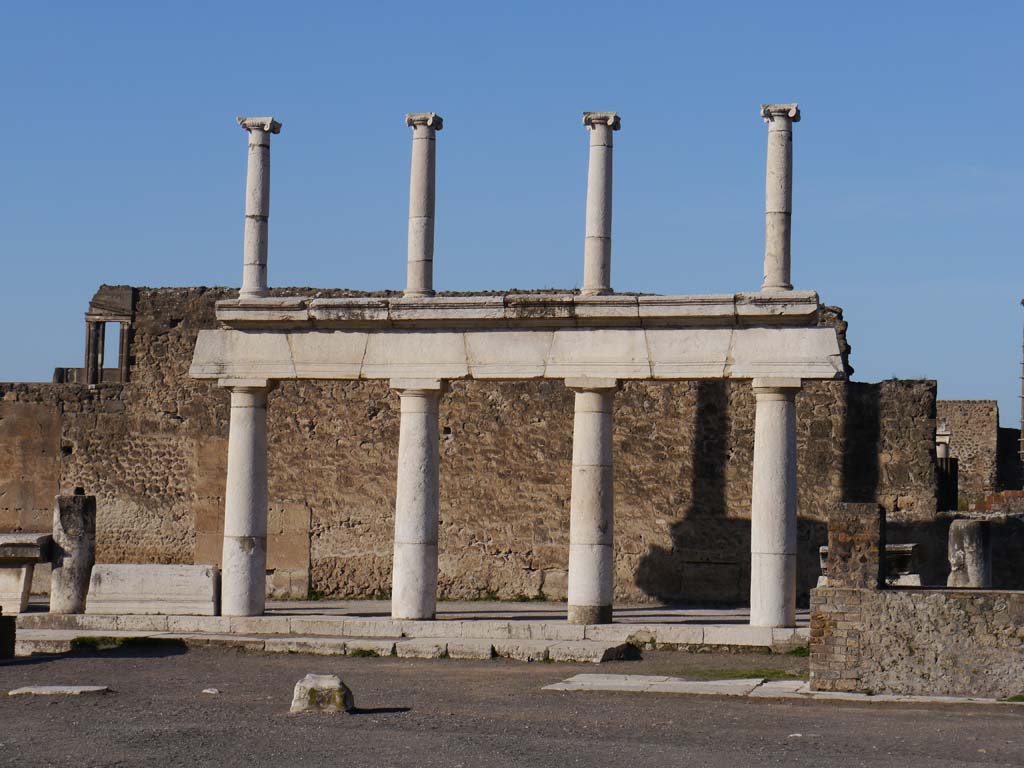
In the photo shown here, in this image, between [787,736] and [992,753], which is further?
[787,736]

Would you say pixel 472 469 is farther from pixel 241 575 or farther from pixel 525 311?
pixel 525 311

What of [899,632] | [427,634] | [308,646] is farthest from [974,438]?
[899,632]

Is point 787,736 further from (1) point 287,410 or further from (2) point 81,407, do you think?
(2) point 81,407

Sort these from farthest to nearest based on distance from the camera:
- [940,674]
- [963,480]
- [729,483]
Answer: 1. [963,480]
2. [729,483]
3. [940,674]

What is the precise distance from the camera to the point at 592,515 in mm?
16062

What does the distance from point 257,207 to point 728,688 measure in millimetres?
7600

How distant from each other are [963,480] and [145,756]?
90.1 ft

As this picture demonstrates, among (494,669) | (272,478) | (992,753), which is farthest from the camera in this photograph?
(272,478)

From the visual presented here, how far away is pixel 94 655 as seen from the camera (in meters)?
15.3

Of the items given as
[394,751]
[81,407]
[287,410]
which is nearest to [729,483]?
[287,410]

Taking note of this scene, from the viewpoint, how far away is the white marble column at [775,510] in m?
15.5

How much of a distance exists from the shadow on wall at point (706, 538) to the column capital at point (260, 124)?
600 cm

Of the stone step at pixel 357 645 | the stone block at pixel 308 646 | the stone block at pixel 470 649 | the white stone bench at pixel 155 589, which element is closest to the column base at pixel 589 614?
the stone step at pixel 357 645

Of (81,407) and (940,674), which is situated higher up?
(81,407)
